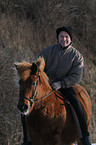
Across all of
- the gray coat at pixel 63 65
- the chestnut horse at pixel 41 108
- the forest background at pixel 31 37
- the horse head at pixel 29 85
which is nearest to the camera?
the horse head at pixel 29 85

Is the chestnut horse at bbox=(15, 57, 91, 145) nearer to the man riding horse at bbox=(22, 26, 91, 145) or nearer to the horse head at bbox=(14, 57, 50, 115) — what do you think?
the horse head at bbox=(14, 57, 50, 115)

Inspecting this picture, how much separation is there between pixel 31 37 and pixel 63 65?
21.3ft

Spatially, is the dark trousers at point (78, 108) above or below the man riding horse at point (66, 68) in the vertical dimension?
below

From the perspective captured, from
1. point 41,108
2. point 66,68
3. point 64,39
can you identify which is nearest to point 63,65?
point 66,68

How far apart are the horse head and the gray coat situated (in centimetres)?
81

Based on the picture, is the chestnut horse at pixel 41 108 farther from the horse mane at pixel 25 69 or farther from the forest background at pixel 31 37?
the forest background at pixel 31 37

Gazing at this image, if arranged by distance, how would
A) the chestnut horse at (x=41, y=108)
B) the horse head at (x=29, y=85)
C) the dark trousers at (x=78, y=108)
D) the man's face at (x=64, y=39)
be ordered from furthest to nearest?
1. the man's face at (x=64, y=39)
2. the dark trousers at (x=78, y=108)
3. the chestnut horse at (x=41, y=108)
4. the horse head at (x=29, y=85)

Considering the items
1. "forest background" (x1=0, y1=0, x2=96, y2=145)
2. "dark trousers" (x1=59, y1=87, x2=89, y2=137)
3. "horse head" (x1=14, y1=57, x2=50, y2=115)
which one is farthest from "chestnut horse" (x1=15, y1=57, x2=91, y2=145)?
"forest background" (x1=0, y1=0, x2=96, y2=145)

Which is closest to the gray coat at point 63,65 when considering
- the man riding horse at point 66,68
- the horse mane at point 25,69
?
the man riding horse at point 66,68

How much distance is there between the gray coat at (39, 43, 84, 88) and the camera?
13.5 feet

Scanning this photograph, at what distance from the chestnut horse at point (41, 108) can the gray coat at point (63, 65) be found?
437 millimetres

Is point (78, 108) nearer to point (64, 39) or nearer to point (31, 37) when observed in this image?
point (64, 39)

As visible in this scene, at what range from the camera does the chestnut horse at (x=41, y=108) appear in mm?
3121

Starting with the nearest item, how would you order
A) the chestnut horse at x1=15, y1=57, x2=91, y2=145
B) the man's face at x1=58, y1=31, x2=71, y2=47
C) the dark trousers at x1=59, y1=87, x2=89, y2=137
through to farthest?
the chestnut horse at x1=15, y1=57, x2=91, y2=145, the dark trousers at x1=59, y1=87, x2=89, y2=137, the man's face at x1=58, y1=31, x2=71, y2=47
